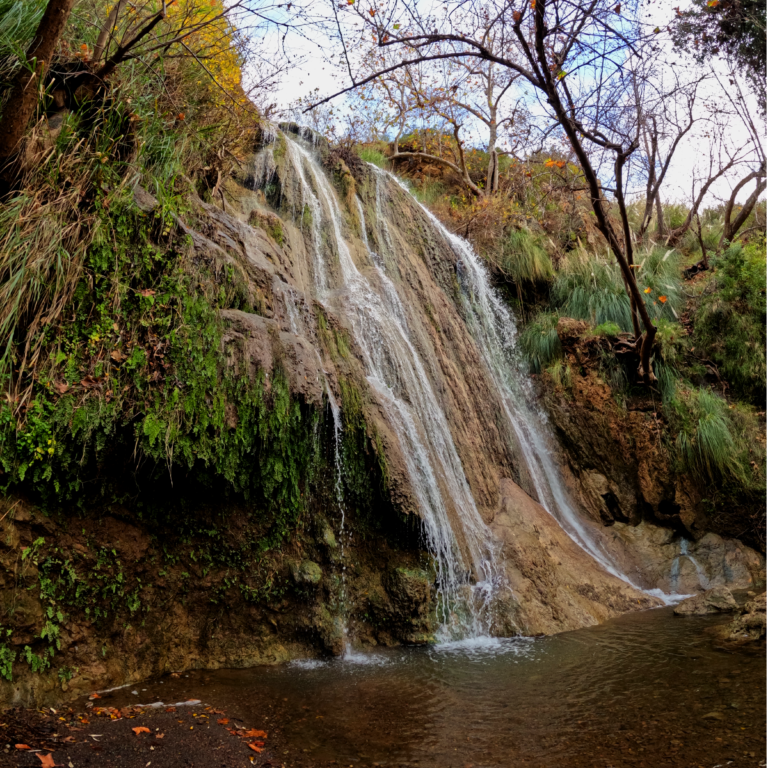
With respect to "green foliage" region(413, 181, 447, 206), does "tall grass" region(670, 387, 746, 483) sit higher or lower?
lower

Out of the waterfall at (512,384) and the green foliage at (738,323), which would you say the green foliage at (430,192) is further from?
the green foliage at (738,323)

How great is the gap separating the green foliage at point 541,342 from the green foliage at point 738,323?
2.18 m

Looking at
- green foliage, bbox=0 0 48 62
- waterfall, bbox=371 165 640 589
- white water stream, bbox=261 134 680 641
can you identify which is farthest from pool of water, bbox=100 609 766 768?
green foliage, bbox=0 0 48 62

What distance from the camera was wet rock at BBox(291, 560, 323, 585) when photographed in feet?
18.2

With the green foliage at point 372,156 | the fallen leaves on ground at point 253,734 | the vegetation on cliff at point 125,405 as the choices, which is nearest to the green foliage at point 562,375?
the vegetation on cliff at point 125,405

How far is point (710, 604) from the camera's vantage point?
20.7ft

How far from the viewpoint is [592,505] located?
918cm

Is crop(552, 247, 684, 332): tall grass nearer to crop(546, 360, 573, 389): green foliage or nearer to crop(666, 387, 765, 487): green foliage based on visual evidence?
crop(546, 360, 573, 389): green foliage

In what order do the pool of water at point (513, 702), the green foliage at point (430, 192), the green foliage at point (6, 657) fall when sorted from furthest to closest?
the green foliage at point (430, 192) < the green foliage at point (6, 657) < the pool of water at point (513, 702)

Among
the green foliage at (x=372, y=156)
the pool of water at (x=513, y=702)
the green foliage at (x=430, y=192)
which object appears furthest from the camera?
the green foliage at (x=430, y=192)

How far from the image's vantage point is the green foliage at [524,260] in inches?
447

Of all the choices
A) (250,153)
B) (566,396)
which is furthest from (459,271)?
(250,153)

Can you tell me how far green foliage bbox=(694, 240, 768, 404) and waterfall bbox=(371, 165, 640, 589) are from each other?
9.36ft

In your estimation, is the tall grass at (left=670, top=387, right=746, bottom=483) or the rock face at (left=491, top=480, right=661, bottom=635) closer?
the rock face at (left=491, top=480, right=661, bottom=635)
